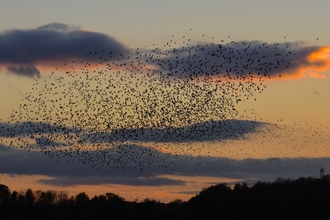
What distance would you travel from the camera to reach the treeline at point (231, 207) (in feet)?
523

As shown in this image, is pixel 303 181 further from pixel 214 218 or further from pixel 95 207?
pixel 95 207

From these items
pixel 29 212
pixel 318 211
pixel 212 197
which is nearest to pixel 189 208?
pixel 212 197

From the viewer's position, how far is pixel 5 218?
18088 cm

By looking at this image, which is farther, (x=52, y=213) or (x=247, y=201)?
(x=52, y=213)

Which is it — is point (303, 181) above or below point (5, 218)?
above

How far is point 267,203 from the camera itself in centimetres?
16450

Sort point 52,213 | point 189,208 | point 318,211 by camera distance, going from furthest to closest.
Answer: point 52,213 → point 189,208 → point 318,211

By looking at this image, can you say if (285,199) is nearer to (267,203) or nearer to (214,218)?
(267,203)

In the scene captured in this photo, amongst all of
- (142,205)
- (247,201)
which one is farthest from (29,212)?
(247,201)

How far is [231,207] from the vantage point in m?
166

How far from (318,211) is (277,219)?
8.45 meters

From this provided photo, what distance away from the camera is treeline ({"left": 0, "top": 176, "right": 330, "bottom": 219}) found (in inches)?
6282


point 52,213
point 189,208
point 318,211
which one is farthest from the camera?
point 52,213

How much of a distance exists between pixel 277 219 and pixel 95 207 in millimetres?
48322
